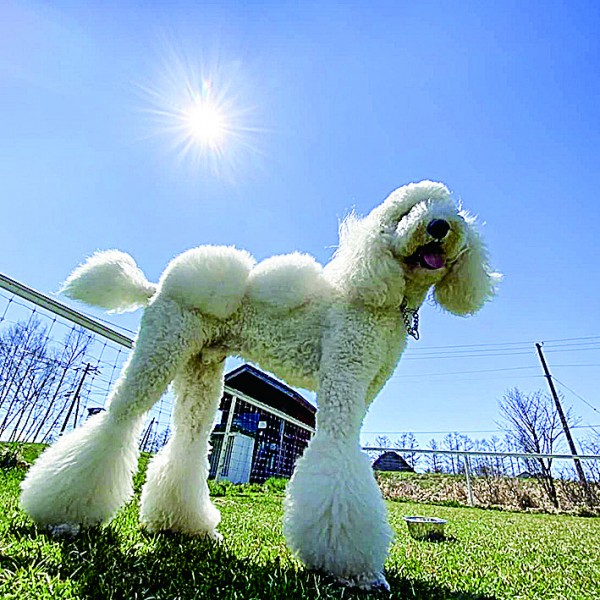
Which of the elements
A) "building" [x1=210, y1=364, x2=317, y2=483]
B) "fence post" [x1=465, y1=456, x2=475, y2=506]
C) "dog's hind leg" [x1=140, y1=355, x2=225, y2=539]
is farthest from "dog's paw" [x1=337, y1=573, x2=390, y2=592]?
"fence post" [x1=465, y1=456, x2=475, y2=506]

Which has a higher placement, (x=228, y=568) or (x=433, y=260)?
(x=433, y=260)

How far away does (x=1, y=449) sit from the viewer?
4520 mm

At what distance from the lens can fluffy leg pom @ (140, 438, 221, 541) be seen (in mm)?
2352

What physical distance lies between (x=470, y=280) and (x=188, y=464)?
2.04m

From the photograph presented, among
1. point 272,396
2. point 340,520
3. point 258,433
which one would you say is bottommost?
point 340,520

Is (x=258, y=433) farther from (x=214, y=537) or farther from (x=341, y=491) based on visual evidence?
(x=341, y=491)

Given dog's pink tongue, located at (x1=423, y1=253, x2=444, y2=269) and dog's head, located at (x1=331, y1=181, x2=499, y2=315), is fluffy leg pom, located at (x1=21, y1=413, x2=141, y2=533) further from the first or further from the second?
dog's pink tongue, located at (x1=423, y1=253, x2=444, y2=269)

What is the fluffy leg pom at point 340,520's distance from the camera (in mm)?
1626

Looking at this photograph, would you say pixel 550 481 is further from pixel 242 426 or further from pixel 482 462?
pixel 242 426

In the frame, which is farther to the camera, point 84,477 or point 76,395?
point 76,395

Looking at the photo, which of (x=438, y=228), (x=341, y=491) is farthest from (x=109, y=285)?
(x=438, y=228)

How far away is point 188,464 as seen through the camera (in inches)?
97.8

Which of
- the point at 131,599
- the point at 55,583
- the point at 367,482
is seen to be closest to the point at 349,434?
the point at 367,482

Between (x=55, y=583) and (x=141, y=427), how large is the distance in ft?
3.46
